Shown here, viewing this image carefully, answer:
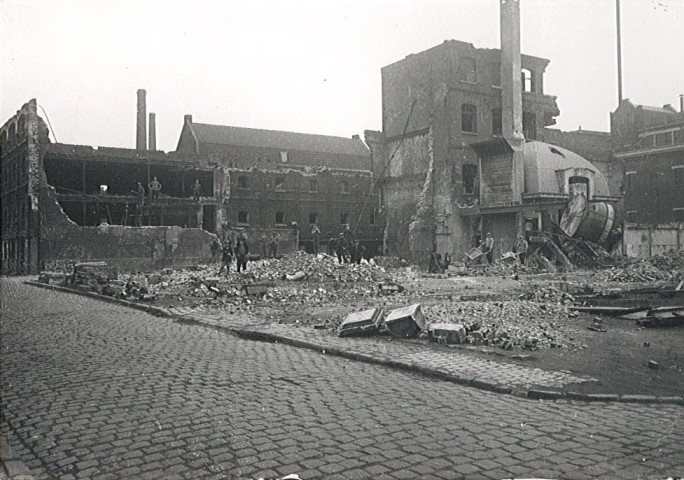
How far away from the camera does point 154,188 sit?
37531 mm

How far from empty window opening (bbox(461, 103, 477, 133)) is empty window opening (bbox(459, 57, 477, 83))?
1629 millimetres

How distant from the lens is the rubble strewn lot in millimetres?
6832

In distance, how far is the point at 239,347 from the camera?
8.17 m

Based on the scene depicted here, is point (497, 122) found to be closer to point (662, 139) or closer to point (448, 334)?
point (662, 139)

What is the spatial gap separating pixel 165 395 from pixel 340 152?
175ft

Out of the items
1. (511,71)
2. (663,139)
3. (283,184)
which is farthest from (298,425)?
(663,139)

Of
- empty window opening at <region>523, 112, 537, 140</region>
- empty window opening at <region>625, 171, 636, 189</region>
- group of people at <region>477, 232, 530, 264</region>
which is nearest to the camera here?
group of people at <region>477, 232, 530, 264</region>

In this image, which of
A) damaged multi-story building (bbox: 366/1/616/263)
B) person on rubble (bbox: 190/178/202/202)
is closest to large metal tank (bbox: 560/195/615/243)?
damaged multi-story building (bbox: 366/1/616/263)

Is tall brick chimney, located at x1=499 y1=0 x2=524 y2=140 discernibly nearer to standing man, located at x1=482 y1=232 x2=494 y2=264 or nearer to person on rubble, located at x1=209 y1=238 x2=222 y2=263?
standing man, located at x1=482 y1=232 x2=494 y2=264

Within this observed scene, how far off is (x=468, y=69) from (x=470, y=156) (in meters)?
5.57

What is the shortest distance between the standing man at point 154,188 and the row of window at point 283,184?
7.43 meters

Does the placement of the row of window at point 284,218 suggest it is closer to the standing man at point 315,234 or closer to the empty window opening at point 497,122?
the standing man at point 315,234

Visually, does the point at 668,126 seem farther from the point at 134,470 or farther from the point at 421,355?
the point at 134,470

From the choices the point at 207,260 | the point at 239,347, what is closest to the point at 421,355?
the point at 239,347
